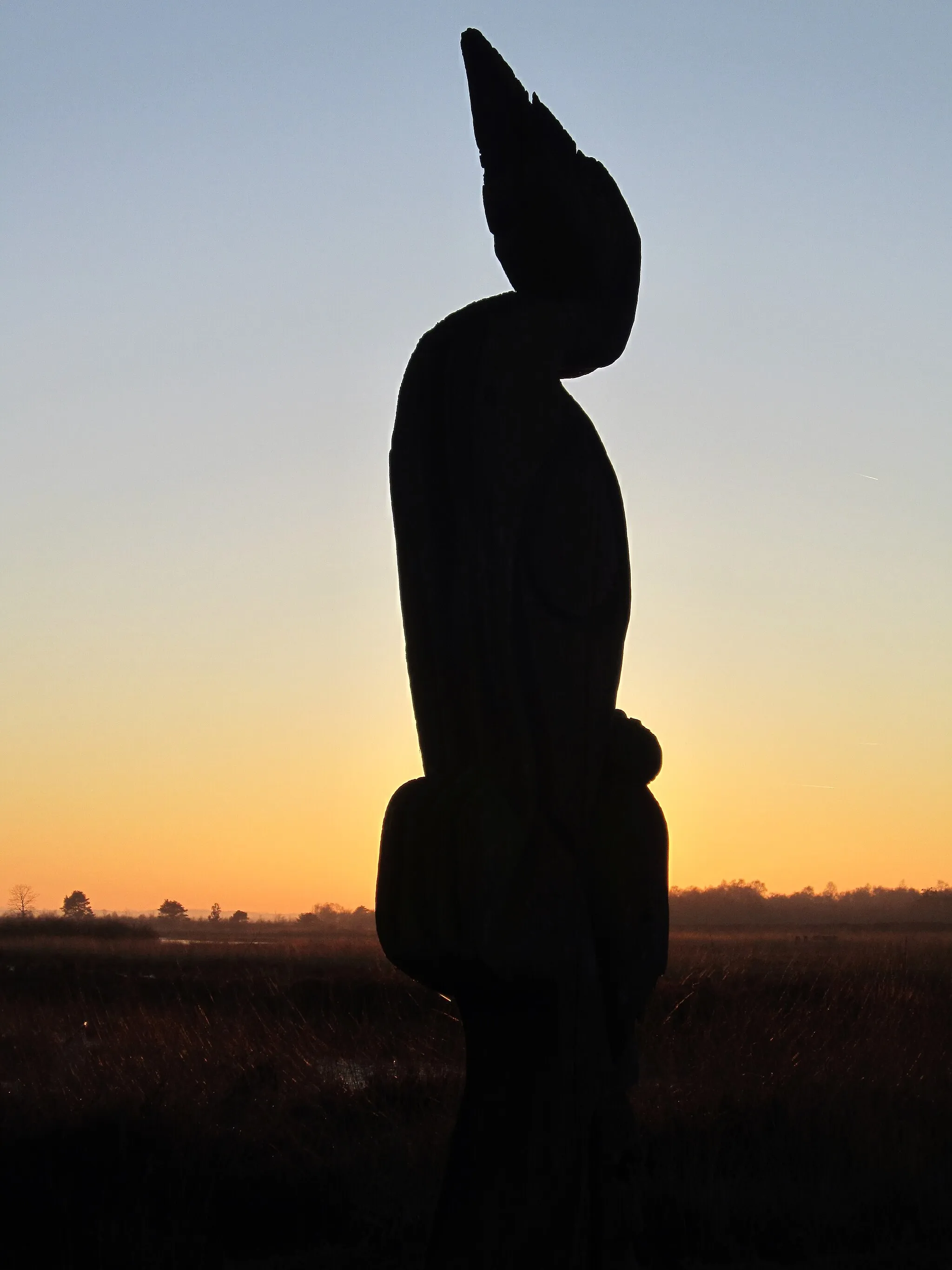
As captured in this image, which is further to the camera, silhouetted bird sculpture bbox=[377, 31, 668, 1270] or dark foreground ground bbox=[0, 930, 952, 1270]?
dark foreground ground bbox=[0, 930, 952, 1270]

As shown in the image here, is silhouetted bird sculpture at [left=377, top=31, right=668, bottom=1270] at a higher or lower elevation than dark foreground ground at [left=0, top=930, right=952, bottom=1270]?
higher

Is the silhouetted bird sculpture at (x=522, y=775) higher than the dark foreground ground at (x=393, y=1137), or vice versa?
the silhouetted bird sculpture at (x=522, y=775)

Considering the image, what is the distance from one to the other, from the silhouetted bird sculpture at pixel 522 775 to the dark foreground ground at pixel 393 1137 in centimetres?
215

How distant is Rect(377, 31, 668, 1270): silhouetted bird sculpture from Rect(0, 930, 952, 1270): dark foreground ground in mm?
2145

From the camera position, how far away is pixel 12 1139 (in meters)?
7.49

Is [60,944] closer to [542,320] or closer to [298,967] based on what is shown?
[298,967]

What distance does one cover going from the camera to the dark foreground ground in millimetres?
6324

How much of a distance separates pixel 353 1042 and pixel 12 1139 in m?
3.97

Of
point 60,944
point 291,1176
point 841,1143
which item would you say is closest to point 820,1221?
point 841,1143

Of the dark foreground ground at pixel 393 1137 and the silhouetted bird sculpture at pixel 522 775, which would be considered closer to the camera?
the silhouetted bird sculpture at pixel 522 775

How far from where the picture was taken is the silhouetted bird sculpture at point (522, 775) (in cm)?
234

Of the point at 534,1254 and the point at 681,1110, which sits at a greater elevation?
the point at 534,1254

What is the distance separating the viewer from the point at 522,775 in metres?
2.49

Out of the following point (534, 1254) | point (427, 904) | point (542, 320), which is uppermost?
point (542, 320)
